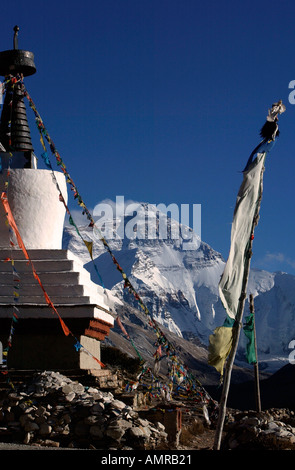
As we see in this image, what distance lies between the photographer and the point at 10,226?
15.2 metres

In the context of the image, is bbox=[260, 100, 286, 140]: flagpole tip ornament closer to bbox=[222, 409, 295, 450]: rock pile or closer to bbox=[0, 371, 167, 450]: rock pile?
bbox=[222, 409, 295, 450]: rock pile

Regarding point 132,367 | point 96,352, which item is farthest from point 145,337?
point 96,352

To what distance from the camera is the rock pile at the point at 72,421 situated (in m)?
10.6

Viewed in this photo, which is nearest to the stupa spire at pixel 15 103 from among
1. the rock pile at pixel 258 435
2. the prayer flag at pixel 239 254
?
the rock pile at pixel 258 435

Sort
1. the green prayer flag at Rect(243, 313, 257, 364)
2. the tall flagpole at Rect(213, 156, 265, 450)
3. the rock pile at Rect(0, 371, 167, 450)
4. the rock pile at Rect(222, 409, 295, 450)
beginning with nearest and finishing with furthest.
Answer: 1. the tall flagpole at Rect(213, 156, 265, 450)
2. the rock pile at Rect(222, 409, 295, 450)
3. the rock pile at Rect(0, 371, 167, 450)
4. the green prayer flag at Rect(243, 313, 257, 364)

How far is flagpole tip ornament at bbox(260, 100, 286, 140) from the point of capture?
29.6 ft

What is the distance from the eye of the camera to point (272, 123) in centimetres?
907

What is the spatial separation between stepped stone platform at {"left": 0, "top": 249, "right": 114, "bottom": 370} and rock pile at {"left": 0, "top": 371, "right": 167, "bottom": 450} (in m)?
2.02

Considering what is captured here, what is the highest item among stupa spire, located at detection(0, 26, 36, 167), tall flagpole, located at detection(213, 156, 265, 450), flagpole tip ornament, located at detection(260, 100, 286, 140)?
stupa spire, located at detection(0, 26, 36, 167)

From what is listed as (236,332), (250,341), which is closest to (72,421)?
(236,332)

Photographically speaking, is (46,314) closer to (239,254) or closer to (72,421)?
(72,421)

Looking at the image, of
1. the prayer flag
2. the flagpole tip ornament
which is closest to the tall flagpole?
the prayer flag

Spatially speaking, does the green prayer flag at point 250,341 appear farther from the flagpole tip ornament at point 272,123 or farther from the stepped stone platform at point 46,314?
the flagpole tip ornament at point 272,123

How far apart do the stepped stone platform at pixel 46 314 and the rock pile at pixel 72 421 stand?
2.02 metres
